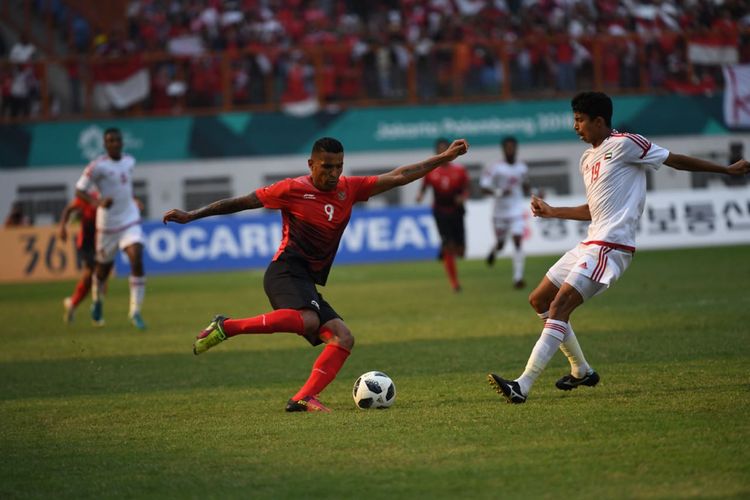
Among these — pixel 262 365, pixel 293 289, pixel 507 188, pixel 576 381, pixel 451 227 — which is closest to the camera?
pixel 293 289

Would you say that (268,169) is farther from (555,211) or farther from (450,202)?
(555,211)

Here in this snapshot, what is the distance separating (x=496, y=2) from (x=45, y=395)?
79.6ft

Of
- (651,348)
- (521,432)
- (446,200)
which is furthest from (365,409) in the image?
(446,200)

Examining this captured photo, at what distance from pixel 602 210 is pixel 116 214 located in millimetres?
9015

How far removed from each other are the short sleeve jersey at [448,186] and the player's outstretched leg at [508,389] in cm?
1180

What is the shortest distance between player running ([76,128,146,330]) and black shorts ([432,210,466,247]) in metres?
5.81

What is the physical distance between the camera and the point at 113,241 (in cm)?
1574

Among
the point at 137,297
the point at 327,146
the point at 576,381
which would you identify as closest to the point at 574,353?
the point at 576,381

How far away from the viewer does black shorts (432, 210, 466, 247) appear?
63.9 ft

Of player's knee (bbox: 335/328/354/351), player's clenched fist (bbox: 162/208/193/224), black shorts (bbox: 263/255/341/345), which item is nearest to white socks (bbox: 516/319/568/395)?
player's knee (bbox: 335/328/354/351)

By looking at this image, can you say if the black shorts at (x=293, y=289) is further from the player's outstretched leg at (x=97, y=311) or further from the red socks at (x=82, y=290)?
the red socks at (x=82, y=290)

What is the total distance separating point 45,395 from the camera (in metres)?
9.90

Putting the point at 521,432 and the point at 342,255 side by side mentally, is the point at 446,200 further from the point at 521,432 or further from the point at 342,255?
the point at 521,432

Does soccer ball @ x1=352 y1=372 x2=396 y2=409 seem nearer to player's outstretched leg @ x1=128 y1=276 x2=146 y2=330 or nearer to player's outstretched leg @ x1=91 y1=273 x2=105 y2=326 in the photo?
player's outstretched leg @ x1=128 y1=276 x2=146 y2=330
